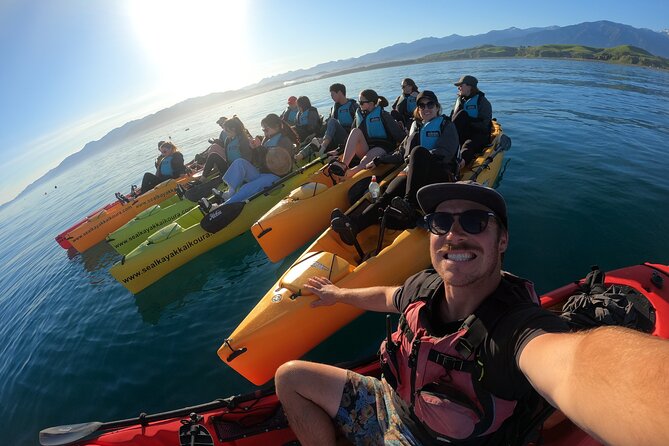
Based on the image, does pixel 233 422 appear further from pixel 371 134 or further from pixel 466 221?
pixel 371 134

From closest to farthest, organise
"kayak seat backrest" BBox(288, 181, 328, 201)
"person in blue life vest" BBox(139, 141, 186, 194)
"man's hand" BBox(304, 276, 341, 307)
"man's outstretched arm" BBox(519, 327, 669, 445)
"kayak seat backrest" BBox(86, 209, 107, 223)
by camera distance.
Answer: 1. "man's outstretched arm" BBox(519, 327, 669, 445)
2. "man's hand" BBox(304, 276, 341, 307)
3. "kayak seat backrest" BBox(288, 181, 328, 201)
4. "kayak seat backrest" BBox(86, 209, 107, 223)
5. "person in blue life vest" BBox(139, 141, 186, 194)

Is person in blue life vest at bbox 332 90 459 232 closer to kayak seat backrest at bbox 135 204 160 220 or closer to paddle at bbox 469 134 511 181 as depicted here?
paddle at bbox 469 134 511 181

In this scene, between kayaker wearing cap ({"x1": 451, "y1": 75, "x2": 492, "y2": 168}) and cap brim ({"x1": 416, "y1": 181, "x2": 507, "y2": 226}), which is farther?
kayaker wearing cap ({"x1": 451, "y1": 75, "x2": 492, "y2": 168})

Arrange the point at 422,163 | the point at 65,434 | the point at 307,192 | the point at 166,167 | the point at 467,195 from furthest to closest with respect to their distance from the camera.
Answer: the point at 166,167, the point at 307,192, the point at 422,163, the point at 65,434, the point at 467,195

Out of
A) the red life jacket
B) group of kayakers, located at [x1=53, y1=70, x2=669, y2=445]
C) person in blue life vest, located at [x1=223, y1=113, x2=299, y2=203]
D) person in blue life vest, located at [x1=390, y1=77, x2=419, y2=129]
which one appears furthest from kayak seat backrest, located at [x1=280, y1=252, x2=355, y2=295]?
person in blue life vest, located at [x1=390, y1=77, x2=419, y2=129]

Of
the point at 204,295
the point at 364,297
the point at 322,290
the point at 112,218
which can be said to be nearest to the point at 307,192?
the point at 204,295

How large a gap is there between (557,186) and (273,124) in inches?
266

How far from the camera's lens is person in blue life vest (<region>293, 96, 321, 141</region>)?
1102 cm

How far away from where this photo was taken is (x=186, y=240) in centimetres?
675

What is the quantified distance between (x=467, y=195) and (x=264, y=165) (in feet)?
22.2

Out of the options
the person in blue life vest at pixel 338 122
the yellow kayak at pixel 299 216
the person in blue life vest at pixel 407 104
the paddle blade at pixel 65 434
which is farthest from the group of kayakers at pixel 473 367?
the person in blue life vest at pixel 407 104

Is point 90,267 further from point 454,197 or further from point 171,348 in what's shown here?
point 454,197

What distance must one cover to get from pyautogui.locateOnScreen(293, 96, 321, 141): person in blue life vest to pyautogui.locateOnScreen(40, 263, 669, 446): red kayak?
9275 mm

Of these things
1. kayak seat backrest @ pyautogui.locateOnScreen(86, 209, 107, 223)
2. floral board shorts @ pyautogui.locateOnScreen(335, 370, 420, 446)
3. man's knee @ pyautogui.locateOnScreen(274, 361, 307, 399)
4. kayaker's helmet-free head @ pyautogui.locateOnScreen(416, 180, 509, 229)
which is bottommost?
floral board shorts @ pyautogui.locateOnScreen(335, 370, 420, 446)
